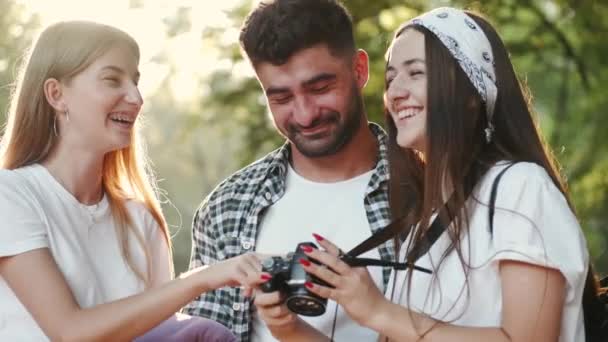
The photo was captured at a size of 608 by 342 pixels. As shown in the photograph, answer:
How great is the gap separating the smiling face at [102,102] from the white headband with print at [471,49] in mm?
1064

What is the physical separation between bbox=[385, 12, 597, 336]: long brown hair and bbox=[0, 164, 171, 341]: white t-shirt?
3.53 ft

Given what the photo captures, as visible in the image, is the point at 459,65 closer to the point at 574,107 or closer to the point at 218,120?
the point at 574,107

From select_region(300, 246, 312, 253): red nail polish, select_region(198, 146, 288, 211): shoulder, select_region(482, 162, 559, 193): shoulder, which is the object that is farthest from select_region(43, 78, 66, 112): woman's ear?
select_region(482, 162, 559, 193): shoulder

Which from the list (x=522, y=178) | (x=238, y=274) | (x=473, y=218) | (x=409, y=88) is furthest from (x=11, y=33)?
(x=522, y=178)

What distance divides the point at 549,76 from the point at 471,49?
5.86 m

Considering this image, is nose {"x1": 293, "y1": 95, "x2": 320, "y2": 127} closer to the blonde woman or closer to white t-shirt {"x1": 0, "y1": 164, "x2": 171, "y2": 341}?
the blonde woman

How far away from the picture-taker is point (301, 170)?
144 inches

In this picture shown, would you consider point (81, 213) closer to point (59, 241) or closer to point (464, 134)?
point (59, 241)

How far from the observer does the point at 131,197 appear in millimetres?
3555

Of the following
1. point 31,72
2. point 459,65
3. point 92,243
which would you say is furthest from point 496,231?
point 31,72

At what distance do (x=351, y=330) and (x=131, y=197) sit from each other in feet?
3.04

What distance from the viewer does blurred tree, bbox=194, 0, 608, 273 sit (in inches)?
305

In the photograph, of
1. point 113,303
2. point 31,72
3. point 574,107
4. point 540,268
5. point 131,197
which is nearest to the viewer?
point 540,268

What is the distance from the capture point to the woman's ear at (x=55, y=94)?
3.27 metres
